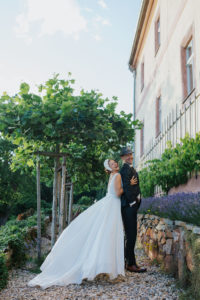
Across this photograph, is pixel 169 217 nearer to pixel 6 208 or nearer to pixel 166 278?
pixel 166 278

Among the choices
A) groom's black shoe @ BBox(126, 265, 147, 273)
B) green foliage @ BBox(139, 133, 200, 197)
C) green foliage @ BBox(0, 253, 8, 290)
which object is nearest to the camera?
green foliage @ BBox(0, 253, 8, 290)

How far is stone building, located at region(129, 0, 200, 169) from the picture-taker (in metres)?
7.03

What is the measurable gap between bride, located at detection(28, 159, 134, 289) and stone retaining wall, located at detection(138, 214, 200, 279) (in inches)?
25.6

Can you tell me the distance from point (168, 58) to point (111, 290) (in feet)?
26.1

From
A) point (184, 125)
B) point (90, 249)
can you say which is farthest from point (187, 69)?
point (90, 249)

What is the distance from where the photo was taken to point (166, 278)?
401cm

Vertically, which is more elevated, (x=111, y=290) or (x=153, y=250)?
(x=153, y=250)

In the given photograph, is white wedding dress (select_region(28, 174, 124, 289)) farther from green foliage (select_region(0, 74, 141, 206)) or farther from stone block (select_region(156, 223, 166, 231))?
green foliage (select_region(0, 74, 141, 206))

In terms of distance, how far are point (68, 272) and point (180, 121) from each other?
4.13 metres

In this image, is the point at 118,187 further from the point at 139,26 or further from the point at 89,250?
the point at 139,26

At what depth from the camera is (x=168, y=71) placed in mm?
9719

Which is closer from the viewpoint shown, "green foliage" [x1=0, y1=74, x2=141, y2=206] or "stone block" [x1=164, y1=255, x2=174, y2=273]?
"stone block" [x1=164, y1=255, x2=174, y2=273]

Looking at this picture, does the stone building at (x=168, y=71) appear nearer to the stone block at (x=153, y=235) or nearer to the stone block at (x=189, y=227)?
the stone block at (x=153, y=235)

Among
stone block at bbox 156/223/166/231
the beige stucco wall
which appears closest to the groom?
stone block at bbox 156/223/166/231
